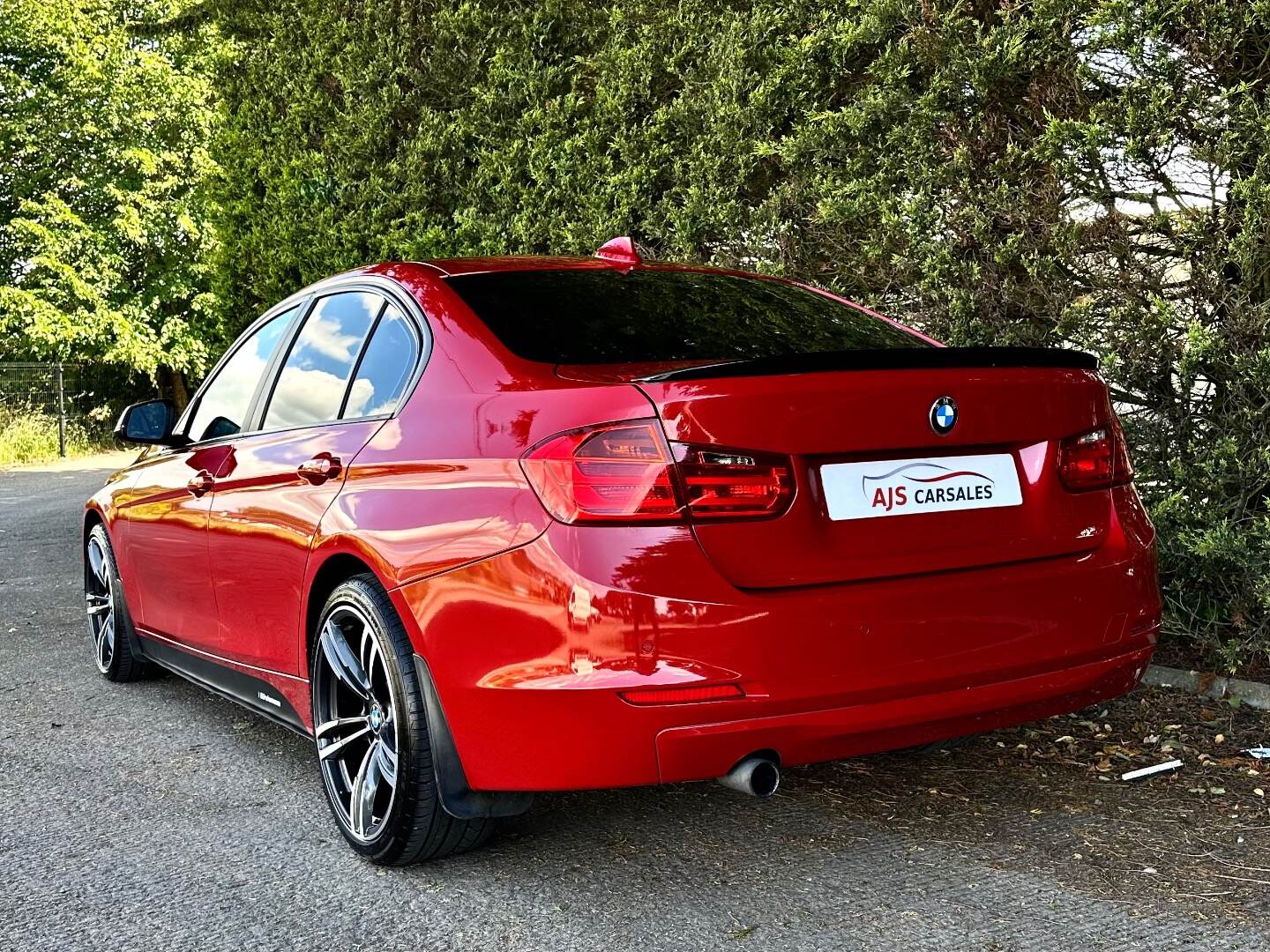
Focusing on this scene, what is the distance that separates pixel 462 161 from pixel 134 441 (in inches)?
139

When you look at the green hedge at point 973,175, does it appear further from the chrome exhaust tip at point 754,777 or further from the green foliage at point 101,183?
the green foliage at point 101,183

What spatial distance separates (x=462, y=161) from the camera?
7605 millimetres

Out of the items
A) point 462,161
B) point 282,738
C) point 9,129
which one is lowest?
point 282,738

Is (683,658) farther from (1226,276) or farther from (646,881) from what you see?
(1226,276)

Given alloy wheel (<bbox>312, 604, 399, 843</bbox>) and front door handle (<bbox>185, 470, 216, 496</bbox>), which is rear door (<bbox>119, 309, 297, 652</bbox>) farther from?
alloy wheel (<bbox>312, 604, 399, 843</bbox>)

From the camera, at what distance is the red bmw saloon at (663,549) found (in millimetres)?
2617

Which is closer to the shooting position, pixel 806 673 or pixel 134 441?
pixel 806 673

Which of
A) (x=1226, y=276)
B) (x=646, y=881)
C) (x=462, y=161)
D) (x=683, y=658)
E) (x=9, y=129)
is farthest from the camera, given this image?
(x=9, y=129)

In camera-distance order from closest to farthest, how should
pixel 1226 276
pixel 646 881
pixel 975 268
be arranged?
pixel 646 881
pixel 1226 276
pixel 975 268

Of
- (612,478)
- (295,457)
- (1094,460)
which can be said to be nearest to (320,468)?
(295,457)

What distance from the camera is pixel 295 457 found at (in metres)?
3.64

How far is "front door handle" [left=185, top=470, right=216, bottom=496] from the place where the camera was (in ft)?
13.9

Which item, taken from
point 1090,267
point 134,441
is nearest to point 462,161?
point 134,441

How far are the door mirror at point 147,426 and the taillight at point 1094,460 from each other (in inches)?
127
